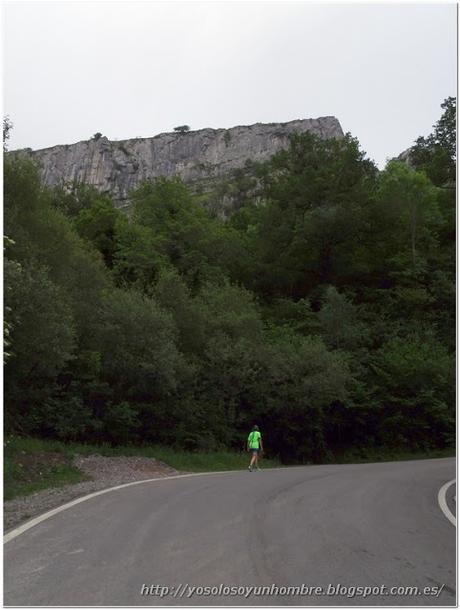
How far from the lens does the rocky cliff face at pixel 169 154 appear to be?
157 metres

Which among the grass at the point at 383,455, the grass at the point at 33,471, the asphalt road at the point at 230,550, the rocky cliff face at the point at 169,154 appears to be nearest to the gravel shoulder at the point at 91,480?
the grass at the point at 33,471

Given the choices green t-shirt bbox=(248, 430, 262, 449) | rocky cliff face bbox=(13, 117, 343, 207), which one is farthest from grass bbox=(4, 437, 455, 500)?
rocky cliff face bbox=(13, 117, 343, 207)

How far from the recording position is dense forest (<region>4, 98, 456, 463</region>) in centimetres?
2155

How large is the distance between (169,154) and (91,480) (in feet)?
517

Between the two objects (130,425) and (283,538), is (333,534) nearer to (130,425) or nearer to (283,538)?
(283,538)

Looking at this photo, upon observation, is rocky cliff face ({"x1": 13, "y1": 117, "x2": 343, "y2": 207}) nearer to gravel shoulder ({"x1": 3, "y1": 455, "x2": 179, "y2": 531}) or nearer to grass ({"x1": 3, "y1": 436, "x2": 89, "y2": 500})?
gravel shoulder ({"x1": 3, "y1": 455, "x2": 179, "y2": 531})

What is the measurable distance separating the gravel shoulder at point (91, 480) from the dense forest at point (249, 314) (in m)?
2.66

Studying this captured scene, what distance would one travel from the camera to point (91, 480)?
14.7m

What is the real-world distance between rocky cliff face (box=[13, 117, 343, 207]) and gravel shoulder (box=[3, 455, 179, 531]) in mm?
140750

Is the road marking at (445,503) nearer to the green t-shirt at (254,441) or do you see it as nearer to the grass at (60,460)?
the green t-shirt at (254,441)

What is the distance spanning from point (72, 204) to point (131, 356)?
157 feet

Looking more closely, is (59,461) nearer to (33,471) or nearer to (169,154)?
(33,471)

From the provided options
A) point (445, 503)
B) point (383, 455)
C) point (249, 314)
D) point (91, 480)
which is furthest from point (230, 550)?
point (383, 455)

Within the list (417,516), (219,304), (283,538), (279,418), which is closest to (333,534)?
(283,538)
